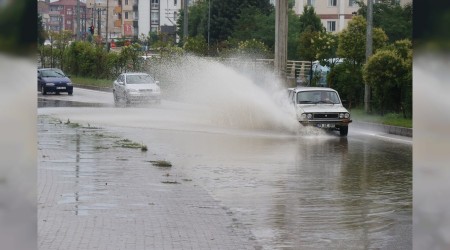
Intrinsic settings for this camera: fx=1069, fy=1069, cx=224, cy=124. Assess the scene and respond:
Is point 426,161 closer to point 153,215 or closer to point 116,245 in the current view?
point 116,245

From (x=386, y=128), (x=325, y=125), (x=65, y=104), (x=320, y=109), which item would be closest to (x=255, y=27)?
(x=65, y=104)

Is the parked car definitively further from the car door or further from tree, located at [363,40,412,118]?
the car door

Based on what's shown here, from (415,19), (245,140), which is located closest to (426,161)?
(415,19)

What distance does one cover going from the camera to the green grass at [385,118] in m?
31.5

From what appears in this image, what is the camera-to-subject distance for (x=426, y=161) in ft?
14.2

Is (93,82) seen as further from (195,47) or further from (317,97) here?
(317,97)

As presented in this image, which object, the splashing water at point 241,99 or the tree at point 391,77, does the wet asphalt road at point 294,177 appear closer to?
the splashing water at point 241,99

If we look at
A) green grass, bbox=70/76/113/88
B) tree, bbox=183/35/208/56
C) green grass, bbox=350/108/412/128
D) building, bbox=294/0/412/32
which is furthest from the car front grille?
building, bbox=294/0/412/32

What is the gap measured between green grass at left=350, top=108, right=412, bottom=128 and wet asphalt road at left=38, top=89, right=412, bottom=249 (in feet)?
4.92

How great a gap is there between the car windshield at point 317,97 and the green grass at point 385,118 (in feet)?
8.12

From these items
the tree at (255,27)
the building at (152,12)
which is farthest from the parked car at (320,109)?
the building at (152,12)

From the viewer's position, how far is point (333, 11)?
387 feet

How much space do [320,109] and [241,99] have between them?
5.41 m

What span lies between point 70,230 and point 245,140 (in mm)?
15353
